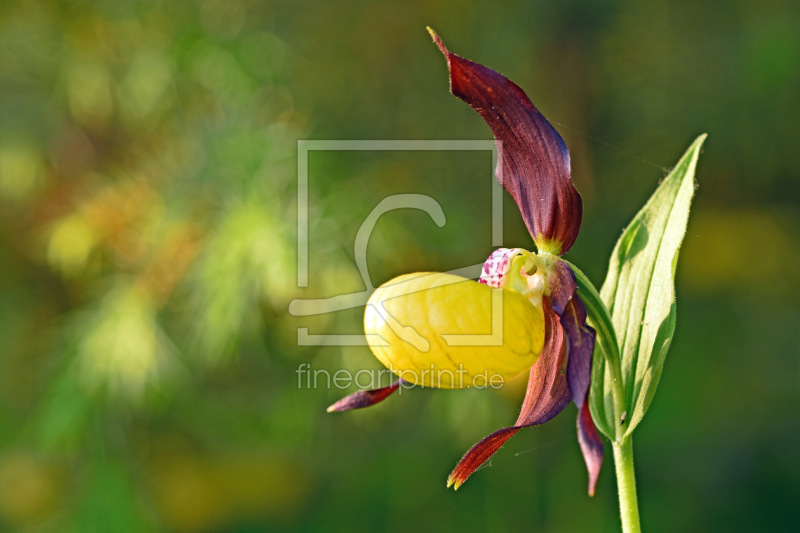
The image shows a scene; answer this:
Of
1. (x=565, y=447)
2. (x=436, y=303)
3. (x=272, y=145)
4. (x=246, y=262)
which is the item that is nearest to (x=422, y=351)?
(x=436, y=303)

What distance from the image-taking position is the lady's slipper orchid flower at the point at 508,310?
0.59 meters

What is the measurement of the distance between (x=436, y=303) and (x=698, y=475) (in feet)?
4.89

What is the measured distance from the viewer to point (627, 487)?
62 centimetres

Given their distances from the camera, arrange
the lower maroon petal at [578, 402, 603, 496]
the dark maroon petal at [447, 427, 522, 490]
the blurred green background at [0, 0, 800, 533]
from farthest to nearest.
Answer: the blurred green background at [0, 0, 800, 533], the dark maroon petal at [447, 427, 522, 490], the lower maroon petal at [578, 402, 603, 496]

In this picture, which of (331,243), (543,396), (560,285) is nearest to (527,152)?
(560,285)

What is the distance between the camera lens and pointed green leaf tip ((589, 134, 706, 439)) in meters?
0.63

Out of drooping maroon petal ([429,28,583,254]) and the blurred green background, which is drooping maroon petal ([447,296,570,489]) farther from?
the blurred green background

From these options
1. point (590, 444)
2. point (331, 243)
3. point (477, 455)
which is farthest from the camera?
point (331, 243)

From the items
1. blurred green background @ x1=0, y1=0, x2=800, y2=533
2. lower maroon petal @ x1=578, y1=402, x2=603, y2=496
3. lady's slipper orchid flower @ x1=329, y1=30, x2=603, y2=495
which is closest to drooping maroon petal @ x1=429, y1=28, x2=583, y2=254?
lady's slipper orchid flower @ x1=329, y1=30, x2=603, y2=495

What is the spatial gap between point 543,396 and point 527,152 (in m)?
0.23

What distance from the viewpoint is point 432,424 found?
1.68 m

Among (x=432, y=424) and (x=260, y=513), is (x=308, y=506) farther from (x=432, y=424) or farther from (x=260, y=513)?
(x=432, y=424)

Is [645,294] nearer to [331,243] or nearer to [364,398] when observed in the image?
[364,398]

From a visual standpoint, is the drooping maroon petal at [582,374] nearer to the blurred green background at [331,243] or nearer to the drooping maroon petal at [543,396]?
the drooping maroon petal at [543,396]
